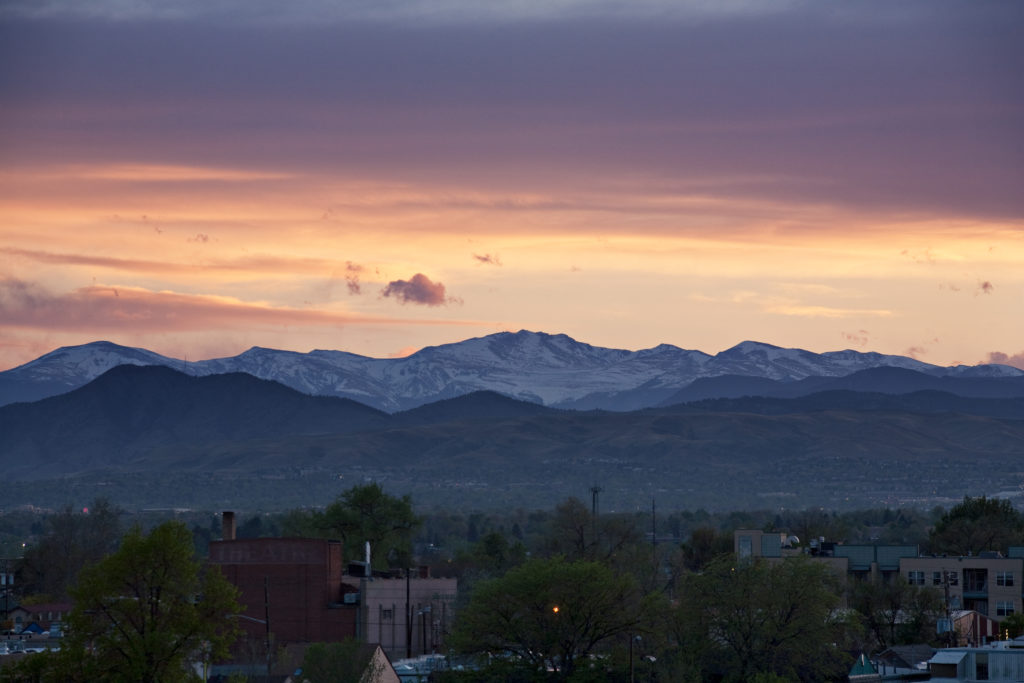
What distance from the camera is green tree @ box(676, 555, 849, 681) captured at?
9650cm

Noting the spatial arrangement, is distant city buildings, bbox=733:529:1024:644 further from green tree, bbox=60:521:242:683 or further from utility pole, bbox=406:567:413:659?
green tree, bbox=60:521:242:683

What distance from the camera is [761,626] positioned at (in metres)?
98.4

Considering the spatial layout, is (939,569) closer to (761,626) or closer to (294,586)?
(761,626)

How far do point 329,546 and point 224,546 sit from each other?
7.38 m

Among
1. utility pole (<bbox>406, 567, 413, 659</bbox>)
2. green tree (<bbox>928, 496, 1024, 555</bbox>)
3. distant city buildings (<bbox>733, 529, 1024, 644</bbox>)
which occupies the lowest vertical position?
utility pole (<bbox>406, 567, 413, 659</bbox>)

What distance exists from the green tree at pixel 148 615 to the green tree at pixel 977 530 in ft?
376

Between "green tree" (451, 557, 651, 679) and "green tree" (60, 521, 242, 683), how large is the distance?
95.2ft

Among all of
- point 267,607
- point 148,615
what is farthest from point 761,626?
point 148,615

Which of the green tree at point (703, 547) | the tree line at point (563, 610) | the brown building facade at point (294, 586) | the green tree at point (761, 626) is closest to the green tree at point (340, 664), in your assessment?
the tree line at point (563, 610)

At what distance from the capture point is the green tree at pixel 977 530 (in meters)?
175

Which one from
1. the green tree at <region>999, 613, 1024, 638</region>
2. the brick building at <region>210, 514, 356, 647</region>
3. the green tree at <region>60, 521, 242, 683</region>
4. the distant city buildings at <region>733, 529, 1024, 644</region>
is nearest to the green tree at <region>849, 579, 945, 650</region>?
the distant city buildings at <region>733, 529, 1024, 644</region>

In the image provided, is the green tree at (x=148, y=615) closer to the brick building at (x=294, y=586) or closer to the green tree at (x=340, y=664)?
the green tree at (x=340, y=664)

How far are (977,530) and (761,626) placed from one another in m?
86.5

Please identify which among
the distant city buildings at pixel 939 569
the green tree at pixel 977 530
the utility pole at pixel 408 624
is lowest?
the utility pole at pixel 408 624
